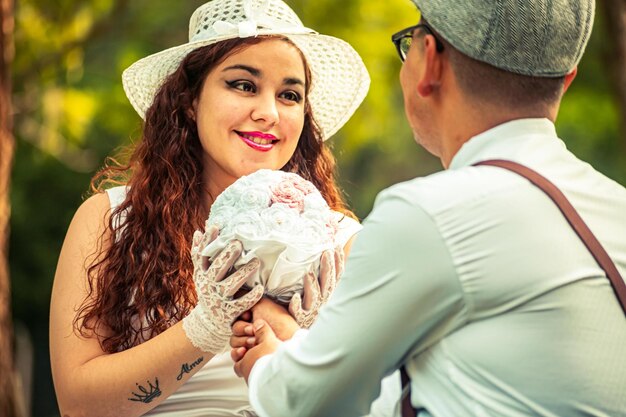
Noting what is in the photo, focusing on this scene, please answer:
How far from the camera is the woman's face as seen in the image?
11.9ft

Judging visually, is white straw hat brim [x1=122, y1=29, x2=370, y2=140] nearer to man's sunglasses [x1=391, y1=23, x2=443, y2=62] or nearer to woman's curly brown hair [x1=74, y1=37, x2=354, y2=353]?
woman's curly brown hair [x1=74, y1=37, x2=354, y2=353]

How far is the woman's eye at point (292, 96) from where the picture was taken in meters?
3.75

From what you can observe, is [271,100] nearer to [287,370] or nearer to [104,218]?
[104,218]

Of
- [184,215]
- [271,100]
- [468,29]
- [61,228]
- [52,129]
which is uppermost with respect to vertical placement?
[468,29]

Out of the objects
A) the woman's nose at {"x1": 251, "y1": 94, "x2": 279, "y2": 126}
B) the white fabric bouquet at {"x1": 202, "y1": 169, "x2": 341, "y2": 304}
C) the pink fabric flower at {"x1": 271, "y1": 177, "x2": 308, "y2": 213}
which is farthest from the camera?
the woman's nose at {"x1": 251, "y1": 94, "x2": 279, "y2": 126}

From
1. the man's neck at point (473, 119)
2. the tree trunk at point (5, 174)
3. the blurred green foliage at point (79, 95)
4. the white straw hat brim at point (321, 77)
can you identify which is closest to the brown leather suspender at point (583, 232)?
the man's neck at point (473, 119)

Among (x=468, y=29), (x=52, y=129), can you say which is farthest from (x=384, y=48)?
(x=468, y=29)

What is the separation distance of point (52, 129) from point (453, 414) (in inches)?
327

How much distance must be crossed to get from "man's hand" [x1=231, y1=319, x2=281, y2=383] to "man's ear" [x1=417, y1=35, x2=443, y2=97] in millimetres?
752

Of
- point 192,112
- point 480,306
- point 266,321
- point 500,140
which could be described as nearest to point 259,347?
point 266,321

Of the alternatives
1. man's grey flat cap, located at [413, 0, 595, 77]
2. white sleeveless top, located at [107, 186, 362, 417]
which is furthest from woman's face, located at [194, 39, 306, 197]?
man's grey flat cap, located at [413, 0, 595, 77]

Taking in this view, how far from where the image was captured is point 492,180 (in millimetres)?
2105

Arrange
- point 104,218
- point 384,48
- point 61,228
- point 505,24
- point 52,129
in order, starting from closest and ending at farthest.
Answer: point 505,24, point 104,218, point 384,48, point 52,129, point 61,228

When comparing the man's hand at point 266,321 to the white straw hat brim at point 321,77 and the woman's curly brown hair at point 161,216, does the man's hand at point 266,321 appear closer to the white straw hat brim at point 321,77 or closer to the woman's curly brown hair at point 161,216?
the woman's curly brown hair at point 161,216
